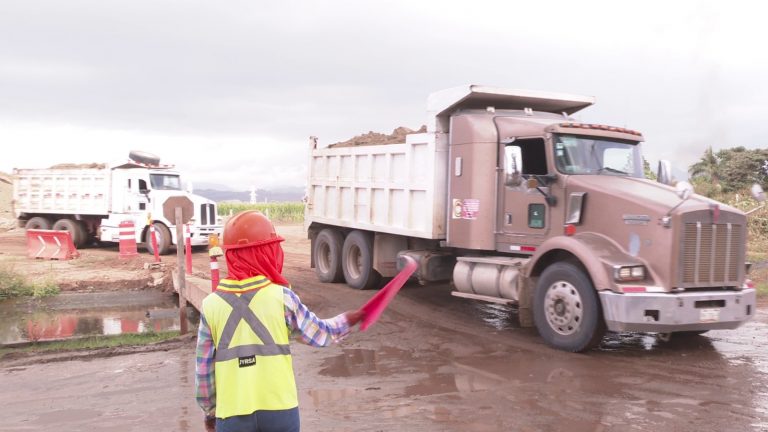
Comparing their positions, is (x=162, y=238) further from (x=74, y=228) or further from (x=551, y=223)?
(x=551, y=223)

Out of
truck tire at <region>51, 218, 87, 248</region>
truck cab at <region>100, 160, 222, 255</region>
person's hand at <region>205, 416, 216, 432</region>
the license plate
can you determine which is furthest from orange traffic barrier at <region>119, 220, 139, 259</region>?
person's hand at <region>205, 416, 216, 432</region>

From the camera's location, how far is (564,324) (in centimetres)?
753

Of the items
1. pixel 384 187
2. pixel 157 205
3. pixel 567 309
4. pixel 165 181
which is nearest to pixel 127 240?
pixel 157 205

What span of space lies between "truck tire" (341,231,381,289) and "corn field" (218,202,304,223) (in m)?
25.1

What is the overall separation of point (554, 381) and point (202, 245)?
15.7 meters

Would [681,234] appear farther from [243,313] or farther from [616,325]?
[243,313]

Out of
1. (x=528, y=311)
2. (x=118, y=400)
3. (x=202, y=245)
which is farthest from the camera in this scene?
(x=202, y=245)

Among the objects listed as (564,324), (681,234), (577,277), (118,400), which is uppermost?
(681,234)

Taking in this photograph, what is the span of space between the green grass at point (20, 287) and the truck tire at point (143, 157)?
27.3 feet

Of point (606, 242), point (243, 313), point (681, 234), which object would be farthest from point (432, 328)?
point (243, 313)

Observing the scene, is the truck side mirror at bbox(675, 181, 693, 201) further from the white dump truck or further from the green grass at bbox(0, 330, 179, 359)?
the white dump truck

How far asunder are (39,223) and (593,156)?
2017 centimetres

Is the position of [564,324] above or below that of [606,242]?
below

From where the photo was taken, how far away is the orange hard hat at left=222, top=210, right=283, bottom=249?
9.12ft
